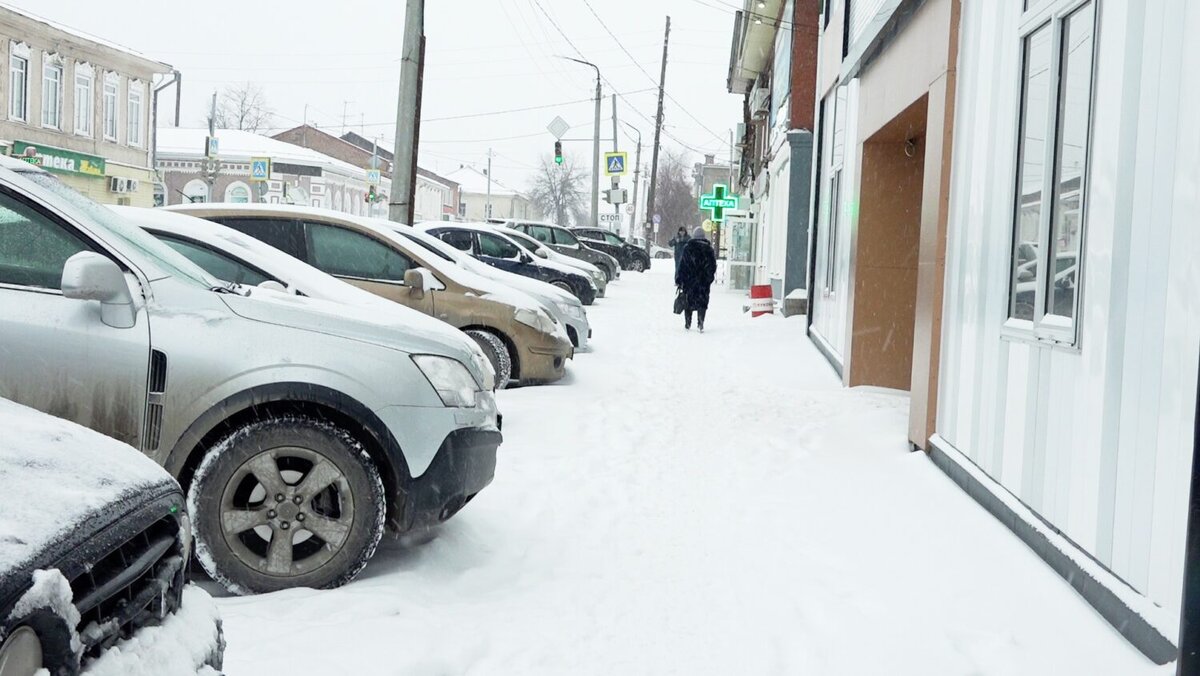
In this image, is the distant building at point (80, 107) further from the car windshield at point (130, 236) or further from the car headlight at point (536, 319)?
the car windshield at point (130, 236)

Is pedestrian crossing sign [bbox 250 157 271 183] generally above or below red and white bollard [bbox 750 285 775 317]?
above

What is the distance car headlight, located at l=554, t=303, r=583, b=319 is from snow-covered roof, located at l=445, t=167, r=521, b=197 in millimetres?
113595

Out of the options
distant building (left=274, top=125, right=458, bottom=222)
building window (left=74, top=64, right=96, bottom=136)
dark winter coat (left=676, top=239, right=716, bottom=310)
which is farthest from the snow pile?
distant building (left=274, top=125, right=458, bottom=222)

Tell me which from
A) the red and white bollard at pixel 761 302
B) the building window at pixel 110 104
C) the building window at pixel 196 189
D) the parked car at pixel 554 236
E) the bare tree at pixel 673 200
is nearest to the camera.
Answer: the red and white bollard at pixel 761 302

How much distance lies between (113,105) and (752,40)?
22646 millimetres

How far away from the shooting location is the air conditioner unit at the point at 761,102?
34.7 m

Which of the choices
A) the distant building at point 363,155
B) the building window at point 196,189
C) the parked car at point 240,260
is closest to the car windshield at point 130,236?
the parked car at point 240,260

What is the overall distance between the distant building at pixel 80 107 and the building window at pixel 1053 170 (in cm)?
3072

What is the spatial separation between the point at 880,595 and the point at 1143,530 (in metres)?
1.18

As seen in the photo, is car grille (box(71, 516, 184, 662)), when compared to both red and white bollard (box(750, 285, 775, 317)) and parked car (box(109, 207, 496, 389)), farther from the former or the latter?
red and white bollard (box(750, 285, 775, 317))

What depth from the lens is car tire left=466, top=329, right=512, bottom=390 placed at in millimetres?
10109

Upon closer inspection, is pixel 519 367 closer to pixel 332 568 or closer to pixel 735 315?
pixel 332 568

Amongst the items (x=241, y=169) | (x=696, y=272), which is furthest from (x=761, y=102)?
(x=241, y=169)

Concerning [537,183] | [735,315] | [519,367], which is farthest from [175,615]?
[537,183]
